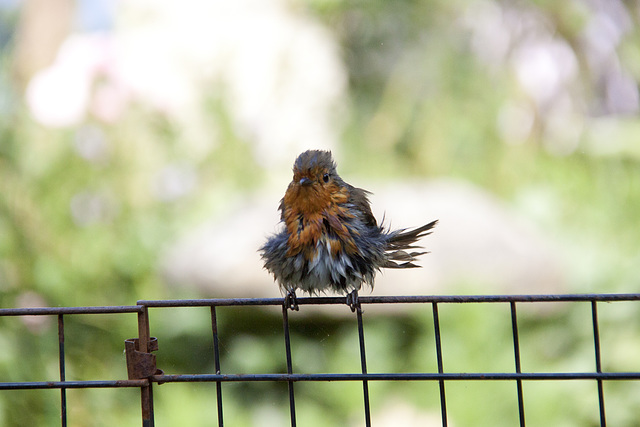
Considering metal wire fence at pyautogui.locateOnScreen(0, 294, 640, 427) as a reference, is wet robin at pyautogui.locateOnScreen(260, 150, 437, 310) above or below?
above

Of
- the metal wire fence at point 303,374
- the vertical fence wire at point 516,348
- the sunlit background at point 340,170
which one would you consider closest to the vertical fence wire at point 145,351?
the metal wire fence at point 303,374

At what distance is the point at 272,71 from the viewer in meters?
5.01

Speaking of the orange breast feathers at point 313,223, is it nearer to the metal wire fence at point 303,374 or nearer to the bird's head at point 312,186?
the bird's head at point 312,186

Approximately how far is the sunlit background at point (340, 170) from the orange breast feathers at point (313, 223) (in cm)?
84

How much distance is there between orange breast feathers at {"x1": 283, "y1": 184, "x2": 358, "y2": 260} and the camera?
1.52 metres

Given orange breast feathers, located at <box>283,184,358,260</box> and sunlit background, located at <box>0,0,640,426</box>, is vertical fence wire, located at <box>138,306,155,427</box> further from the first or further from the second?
sunlit background, located at <box>0,0,640,426</box>

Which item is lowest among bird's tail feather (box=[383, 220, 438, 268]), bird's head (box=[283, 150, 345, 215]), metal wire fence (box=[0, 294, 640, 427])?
metal wire fence (box=[0, 294, 640, 427])

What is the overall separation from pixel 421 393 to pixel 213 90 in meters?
2.05

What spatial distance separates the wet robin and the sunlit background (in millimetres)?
810

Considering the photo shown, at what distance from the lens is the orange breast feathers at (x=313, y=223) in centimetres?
152

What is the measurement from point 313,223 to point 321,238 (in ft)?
0.11

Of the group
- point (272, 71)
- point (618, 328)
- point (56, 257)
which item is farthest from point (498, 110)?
point (56, 257)

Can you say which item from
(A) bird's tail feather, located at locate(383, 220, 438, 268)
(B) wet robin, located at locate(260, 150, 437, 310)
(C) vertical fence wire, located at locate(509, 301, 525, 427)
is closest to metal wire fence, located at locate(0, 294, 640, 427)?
(C) vertical fence wire, located at locate(509, 301, 525, 427)

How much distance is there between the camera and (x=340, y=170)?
174 inches
